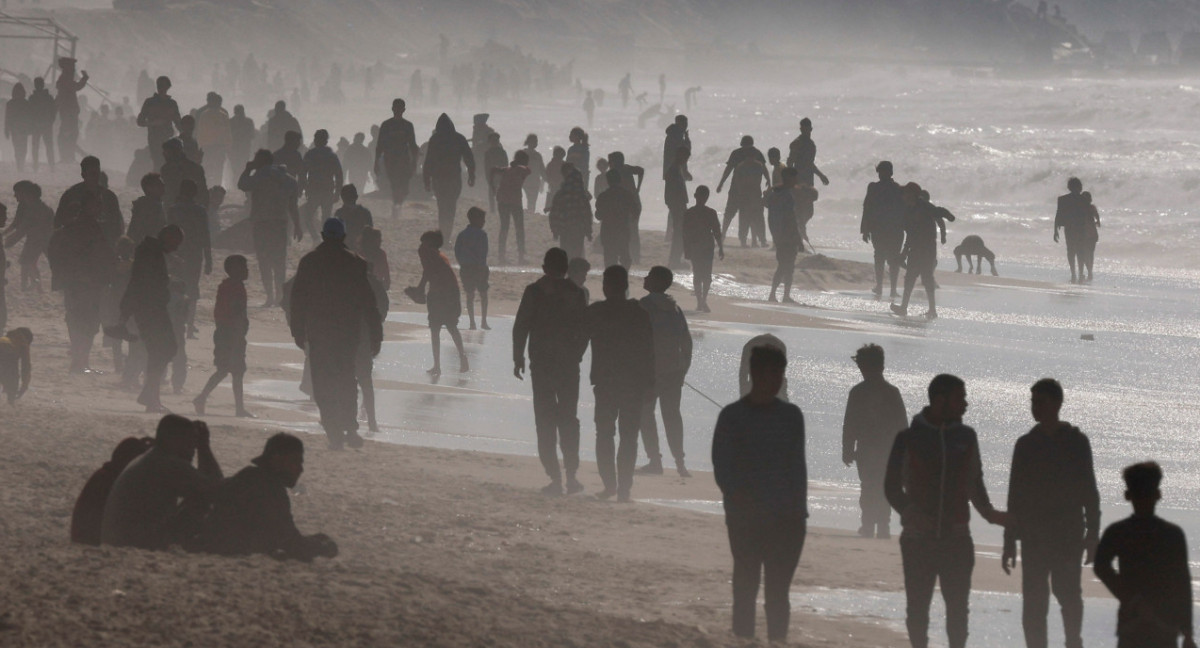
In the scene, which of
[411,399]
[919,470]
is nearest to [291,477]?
[919,470]

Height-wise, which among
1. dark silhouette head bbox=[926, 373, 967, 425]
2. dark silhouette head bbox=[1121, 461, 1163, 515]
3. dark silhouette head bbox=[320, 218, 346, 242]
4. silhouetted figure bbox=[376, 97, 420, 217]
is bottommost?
dark silhouette head bbox=[1121, 461, 1163, 515]

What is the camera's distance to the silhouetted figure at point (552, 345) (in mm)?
10000

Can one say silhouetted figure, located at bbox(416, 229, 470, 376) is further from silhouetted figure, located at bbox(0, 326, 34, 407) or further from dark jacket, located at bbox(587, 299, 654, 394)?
dark jacket, located at bbox(587, 299, 654, 394)

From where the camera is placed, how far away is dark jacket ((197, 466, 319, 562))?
679cm

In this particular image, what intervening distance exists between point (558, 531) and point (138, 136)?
31.6m

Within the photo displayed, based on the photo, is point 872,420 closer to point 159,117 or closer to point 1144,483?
point 1144,483

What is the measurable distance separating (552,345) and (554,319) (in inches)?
6.1

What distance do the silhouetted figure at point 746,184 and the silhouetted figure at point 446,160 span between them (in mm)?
4669

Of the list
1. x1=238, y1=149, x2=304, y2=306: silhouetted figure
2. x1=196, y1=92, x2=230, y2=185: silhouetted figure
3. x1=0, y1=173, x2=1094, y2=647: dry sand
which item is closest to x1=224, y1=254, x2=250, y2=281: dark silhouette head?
x1=0, y1=173, x2=1094, y2=647: dry sand

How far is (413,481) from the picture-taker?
398 inches

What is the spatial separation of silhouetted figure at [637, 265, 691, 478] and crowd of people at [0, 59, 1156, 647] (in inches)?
0.7

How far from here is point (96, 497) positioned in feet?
22.7

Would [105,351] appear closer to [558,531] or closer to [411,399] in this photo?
[411,399]

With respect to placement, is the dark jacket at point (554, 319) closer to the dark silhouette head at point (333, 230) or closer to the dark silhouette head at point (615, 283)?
the dark silhouette head at point (615, 283)
